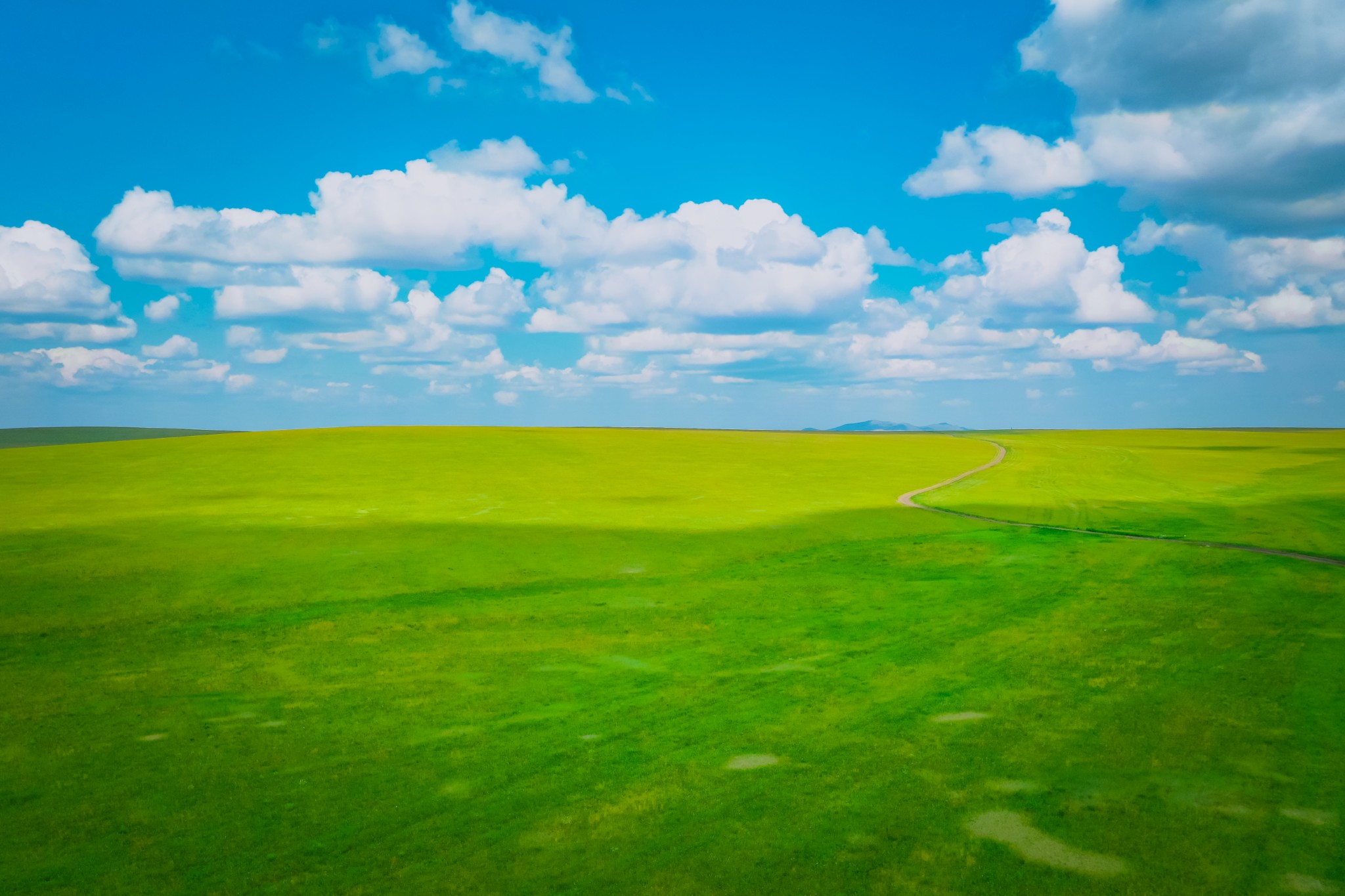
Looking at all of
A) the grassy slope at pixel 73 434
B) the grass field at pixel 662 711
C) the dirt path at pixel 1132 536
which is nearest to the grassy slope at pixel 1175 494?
the dirt path at pixel 1132 536

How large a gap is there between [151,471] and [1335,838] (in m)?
52.7

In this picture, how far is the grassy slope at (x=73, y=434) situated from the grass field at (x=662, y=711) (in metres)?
117

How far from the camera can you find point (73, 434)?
13225 centimetres

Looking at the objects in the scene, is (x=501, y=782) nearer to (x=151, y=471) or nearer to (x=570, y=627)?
(x=570, y=627)

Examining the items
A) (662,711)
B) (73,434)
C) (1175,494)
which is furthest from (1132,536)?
(73,434)

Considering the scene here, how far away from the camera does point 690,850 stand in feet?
26.6

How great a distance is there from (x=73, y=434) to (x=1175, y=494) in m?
154

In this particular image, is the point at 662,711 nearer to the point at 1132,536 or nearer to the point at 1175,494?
the point at 1132,536

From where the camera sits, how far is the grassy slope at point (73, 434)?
122250 mm

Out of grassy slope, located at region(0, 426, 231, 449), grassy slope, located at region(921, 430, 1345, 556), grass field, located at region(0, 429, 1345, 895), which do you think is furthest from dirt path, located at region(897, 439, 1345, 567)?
grassy slope, located at region(0, 426, 231, 449)

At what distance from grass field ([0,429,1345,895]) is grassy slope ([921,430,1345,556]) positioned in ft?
7.95

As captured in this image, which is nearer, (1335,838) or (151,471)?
(1335,838)

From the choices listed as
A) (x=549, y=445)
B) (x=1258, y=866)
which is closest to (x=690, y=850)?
(x=1258, y=866)

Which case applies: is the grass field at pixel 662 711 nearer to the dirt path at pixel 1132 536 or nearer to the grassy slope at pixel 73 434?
the dirt path at pixel 1132 536
